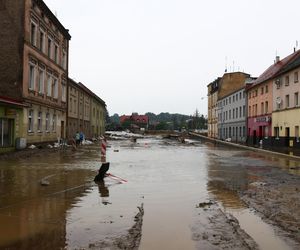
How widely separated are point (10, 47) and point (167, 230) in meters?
24.1

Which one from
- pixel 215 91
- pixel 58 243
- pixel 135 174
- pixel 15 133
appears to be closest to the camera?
pixel 58 243

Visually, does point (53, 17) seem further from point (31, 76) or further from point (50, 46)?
point (31, 76)

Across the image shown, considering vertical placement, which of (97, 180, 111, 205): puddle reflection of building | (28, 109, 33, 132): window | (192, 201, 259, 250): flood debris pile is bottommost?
(192, 201, 259, 250): flood debris pile

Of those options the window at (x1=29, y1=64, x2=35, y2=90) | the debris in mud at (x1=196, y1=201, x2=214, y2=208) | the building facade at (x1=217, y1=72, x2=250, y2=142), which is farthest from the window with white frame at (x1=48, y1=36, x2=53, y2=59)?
the building facade at (x1=217, y1=72, x2=250, y2=142)

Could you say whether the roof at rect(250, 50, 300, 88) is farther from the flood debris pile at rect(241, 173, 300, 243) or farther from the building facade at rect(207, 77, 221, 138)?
the flood debris pile at rect(241, 173, 300, 243)

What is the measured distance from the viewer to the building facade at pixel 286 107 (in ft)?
125

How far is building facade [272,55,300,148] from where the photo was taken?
3825 centimetres

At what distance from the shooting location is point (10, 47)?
27.9 meters

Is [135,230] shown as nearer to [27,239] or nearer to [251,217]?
[27,239]

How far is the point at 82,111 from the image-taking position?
184 feet

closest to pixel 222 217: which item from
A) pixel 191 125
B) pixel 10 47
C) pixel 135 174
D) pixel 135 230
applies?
pixel 135 230

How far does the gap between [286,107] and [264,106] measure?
7.89 m

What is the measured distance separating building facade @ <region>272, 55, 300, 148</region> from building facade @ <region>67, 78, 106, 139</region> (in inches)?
908

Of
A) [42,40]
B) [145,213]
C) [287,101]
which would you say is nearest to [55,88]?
[42,40]
